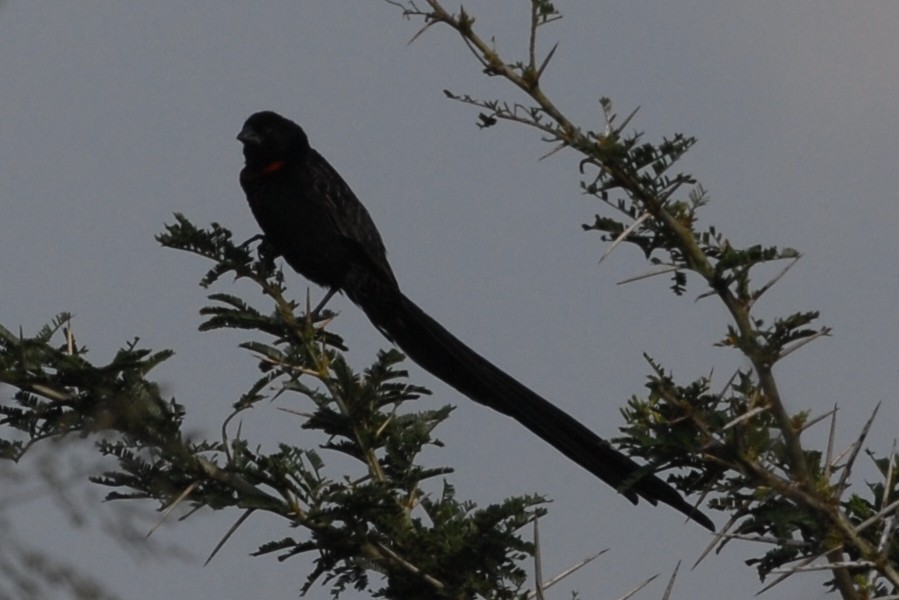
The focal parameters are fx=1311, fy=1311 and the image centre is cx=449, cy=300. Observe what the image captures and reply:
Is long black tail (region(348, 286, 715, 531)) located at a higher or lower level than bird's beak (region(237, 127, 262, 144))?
lower

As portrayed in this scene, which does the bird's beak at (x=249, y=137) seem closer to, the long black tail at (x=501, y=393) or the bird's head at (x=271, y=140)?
the bird's head at (x=271, y=140)

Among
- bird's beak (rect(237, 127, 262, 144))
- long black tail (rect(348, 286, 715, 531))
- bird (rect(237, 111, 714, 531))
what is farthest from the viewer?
bird's beak (rect(237, 127, 262, 144))

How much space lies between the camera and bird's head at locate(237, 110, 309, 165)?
6.69 meters

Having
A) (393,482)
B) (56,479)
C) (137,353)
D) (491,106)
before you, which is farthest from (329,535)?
(56,479)

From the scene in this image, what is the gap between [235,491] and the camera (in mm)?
3297

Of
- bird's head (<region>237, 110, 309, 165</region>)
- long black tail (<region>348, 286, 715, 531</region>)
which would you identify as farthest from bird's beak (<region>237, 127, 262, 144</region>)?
long black tail (<region>348, 286, 715, 531</region>)

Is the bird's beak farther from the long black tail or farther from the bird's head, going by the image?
the long black tail

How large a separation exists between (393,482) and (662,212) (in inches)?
39.6

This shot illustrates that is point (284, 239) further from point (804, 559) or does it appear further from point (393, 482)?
point (804, 559)

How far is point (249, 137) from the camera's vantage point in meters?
6.70

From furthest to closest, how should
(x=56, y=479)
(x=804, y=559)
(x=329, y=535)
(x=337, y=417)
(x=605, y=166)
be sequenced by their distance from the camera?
(x=337, y=417) < (x=329, y=535) < (x=605, y=166) < (x=804, y=559) < (x=56, y=479)

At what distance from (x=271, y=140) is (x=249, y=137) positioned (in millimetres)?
115

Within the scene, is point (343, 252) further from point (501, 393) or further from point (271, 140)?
point (501, 393)

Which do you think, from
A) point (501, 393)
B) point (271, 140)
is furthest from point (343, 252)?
point (501, 393)
